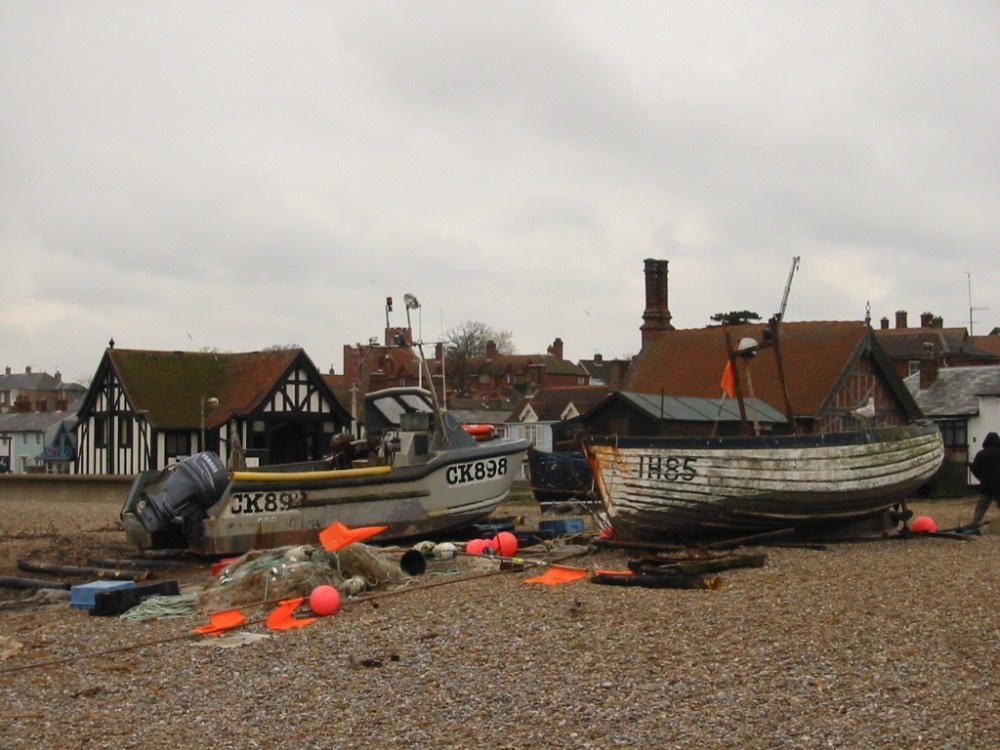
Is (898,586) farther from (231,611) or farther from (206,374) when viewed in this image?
(206,374)

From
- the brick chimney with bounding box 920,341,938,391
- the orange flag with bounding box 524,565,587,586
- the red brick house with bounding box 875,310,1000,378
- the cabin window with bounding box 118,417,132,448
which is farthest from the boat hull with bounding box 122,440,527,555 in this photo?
the red brick house with bounding box 875,310,1000,378

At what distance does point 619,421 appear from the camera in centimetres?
3384

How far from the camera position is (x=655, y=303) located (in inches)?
1898

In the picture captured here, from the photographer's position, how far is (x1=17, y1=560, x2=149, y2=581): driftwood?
13.6 metres

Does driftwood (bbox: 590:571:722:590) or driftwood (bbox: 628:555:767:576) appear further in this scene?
driftwood (bbox: 628:555:767:576)

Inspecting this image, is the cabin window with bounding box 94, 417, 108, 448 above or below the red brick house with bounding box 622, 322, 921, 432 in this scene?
below

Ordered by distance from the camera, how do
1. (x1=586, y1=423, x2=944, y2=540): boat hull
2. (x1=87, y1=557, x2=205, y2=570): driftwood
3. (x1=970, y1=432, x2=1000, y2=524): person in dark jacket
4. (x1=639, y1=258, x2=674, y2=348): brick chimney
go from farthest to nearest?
(x1=639, y1=258, x2=674, y2=348): brick chimney, (x1=970, y1=432, x2=1000, y2=524): person in dark jacket, (x1=87, y1=557, x2=205, y2=570): driftwood, (x1=586, y1=423, x2=944, y2=540): boat hull

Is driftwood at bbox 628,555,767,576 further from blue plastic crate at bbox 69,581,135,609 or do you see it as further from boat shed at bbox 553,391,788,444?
boat shed at bbox 553,391,788,444

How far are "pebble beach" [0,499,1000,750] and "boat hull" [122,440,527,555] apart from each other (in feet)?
11.7

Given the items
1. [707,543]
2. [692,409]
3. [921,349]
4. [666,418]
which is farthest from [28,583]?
[921,349]

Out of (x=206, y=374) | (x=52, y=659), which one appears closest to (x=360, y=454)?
(x=52, y=659)

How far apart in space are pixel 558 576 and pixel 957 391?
3067 centimetres

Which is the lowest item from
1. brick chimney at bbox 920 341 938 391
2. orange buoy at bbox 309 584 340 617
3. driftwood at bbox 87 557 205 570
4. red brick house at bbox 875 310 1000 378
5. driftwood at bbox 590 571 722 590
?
driftwood at bbox 87 557 205 570

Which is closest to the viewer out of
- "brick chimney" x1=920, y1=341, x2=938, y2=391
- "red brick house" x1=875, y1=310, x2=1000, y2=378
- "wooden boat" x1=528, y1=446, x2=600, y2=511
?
"wooden boat" x1=528, y1=446, x2=600, y2=511
